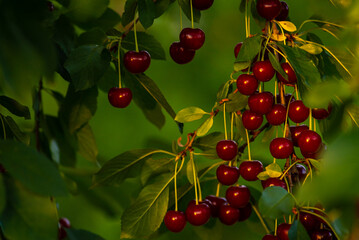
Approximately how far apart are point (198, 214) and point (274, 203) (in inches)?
9.4

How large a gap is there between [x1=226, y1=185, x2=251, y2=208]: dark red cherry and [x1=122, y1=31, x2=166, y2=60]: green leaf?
0.31 m

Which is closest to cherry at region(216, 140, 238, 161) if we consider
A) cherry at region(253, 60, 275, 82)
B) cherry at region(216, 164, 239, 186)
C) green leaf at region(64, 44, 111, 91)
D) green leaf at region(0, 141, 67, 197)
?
cherry at region(216, 164, 239, 186)

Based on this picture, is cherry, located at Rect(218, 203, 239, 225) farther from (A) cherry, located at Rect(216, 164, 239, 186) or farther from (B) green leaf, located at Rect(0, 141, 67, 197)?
(B) green leaf, located at Rect(0, 141, 67, 197)

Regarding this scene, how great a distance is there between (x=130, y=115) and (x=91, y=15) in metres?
1.09

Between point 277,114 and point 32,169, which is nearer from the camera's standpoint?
point 32,169

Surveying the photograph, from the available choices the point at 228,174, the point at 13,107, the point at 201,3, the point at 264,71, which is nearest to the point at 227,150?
the point at 228,174

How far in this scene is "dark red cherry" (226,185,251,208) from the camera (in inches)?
37.4

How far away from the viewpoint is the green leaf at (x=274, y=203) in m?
0.70

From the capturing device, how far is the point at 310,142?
2.79 ft

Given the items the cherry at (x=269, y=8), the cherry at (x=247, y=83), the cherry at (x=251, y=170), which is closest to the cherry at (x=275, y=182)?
the cherry at (x=251, y=170)

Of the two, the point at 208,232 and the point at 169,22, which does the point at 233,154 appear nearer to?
the point at 208,232

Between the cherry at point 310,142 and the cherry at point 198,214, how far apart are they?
0.20 meters

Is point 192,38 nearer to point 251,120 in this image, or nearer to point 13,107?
point 251,120

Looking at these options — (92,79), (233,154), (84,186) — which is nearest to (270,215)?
(233,154)
